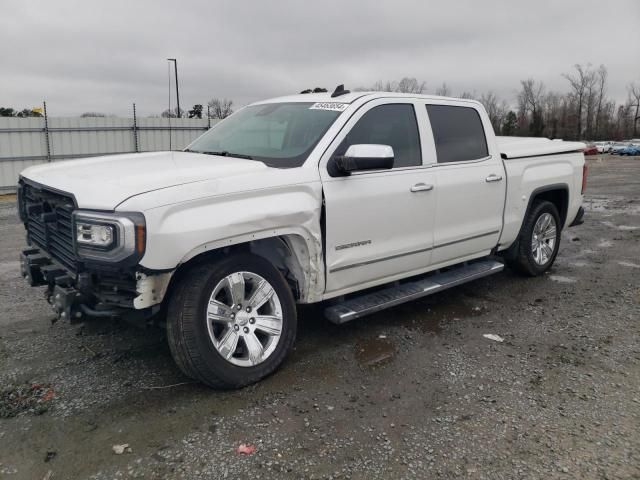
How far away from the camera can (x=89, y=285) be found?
3107 millimetres

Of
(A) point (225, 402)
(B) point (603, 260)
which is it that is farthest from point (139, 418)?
(B) point (603, 260)

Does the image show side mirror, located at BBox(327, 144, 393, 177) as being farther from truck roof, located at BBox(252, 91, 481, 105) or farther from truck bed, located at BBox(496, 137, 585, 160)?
truck bed, located at BBox(496, 137, 585, 160)

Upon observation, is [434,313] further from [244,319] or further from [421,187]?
[244,319]

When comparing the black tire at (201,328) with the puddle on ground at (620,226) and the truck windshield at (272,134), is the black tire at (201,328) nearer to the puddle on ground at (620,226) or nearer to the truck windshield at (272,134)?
the truck windshield at (272,134)

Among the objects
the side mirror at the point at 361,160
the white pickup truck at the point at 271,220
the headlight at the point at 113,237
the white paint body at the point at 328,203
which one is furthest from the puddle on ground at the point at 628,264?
the headlight at the point at 113,237

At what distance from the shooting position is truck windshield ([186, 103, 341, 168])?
3.92 meters

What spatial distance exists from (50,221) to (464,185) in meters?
3.35

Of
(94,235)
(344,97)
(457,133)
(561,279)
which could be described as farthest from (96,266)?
(561,279)

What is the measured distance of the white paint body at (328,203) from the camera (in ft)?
10.2

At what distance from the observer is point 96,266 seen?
299 cm

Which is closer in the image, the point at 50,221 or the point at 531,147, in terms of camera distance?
the point at 50,221

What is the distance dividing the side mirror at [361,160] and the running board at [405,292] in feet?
3.32

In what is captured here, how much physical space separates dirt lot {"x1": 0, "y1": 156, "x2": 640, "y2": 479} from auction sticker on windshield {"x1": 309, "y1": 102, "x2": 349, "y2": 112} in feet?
6.08

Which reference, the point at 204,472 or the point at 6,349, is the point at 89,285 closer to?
the point at 204,472
